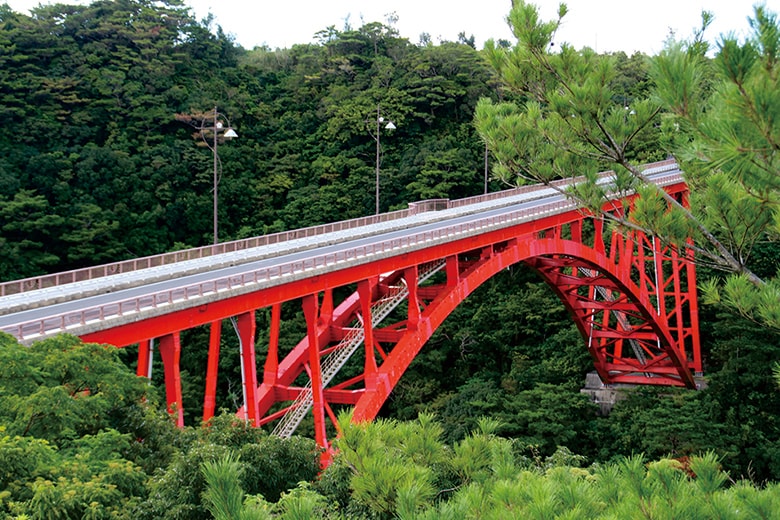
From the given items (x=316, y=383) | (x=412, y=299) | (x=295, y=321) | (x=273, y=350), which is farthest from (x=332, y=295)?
(x=295, y=321)

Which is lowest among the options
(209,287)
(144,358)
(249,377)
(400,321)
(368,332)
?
(400,321)

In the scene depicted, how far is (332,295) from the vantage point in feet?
71.2

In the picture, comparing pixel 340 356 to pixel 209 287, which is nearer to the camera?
pixel 209 287

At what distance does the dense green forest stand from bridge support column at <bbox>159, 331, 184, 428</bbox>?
0.86 m

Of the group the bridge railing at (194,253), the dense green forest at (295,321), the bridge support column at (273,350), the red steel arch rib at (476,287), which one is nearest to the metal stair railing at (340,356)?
the red steel arch rib at (476,287)

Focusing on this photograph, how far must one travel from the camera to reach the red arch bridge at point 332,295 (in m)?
14.4

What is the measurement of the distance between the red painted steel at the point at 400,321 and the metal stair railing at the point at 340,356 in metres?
0.13

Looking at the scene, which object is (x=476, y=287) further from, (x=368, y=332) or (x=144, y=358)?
(x=144, y=358)

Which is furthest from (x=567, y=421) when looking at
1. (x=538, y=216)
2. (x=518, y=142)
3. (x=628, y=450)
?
(x=518, y=142)

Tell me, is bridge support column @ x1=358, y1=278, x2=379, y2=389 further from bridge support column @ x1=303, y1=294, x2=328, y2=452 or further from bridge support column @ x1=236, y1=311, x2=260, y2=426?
bridge support column @ x1=236, y1=311, x2=260, y2=426

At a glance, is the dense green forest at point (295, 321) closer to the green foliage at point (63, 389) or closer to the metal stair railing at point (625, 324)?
the green foliage at point (63, 389)

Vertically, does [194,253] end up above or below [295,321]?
above

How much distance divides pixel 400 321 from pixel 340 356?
6.00 metres

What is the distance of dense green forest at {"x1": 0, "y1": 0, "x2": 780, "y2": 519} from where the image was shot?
21.9 ft
